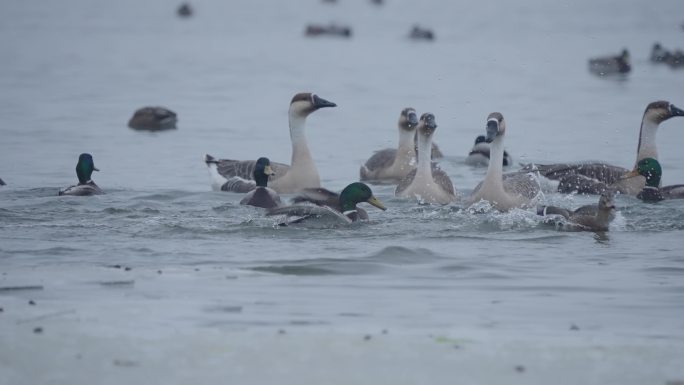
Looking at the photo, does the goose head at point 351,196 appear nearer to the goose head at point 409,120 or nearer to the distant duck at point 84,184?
the distant duck at point 84,184

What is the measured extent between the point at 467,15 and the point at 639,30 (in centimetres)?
1436

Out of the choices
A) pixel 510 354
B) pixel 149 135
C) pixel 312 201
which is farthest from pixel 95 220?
pixel 149 135

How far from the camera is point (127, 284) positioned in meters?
10.0

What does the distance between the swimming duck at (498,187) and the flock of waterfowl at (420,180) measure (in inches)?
0.4

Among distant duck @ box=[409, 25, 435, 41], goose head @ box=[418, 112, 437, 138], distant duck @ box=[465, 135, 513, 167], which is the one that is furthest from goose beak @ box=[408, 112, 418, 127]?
distant duck @ box=[409, 25, 435, 41]

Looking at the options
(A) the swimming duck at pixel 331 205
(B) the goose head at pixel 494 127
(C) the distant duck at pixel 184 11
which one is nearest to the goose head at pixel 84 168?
(A) the swimming duck at pixel 331 205

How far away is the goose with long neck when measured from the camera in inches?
742

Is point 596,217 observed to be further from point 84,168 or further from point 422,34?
point 422,34

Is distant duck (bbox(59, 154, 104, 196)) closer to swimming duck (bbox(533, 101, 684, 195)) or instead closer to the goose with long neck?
the goose with long neck

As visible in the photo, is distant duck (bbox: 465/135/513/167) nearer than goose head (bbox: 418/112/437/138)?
No

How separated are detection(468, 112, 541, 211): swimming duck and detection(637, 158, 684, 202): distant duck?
1.33 metres

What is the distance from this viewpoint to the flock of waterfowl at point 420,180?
1385 centimetres

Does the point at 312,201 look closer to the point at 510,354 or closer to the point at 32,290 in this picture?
the point at 32,290

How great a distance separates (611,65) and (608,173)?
19.8 meters
